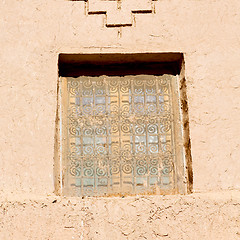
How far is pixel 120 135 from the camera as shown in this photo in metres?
3.45

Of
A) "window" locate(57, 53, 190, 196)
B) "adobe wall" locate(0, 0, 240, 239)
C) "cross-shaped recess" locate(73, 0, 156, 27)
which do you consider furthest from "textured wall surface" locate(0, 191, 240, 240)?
"cross-shaped recess" locate(73, 0, 156, 27)

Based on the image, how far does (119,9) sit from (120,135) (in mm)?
958

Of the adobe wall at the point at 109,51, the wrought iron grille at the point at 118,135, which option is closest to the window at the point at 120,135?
the wrought iron grille at the point at 118,135

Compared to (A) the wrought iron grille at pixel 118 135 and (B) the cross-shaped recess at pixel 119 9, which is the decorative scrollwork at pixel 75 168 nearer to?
(A) the wrought iron grille at pixel 118 135

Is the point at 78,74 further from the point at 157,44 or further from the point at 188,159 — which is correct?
the point at 188,159

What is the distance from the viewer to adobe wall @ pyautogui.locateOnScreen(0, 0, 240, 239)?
9.94 feet

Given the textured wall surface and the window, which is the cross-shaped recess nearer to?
the window

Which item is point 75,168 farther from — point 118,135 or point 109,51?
point 109,51

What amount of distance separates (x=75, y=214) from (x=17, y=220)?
36 centimetres

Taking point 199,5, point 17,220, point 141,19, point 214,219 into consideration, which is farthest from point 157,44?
point 17,220

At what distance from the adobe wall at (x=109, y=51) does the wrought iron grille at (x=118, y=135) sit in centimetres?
22

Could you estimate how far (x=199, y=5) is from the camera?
3615 mm

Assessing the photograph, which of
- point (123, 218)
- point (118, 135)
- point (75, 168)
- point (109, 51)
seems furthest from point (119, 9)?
point (123, 218)

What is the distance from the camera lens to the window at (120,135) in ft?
11.0
